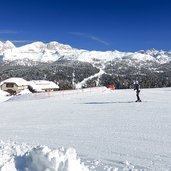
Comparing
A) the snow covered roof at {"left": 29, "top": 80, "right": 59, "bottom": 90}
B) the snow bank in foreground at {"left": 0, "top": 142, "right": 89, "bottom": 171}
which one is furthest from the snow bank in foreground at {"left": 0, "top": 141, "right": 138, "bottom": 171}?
the snow covered roof at {"left": 29, "top": 80, "right": 59, "bottom": 90}

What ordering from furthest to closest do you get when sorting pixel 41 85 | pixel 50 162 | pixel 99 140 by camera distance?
pixel 41 85 → pixel 99 140 → pixel 50 162

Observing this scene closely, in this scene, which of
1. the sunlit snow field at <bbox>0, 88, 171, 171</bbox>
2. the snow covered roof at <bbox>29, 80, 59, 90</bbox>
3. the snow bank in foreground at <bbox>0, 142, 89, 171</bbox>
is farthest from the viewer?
the snow covered roof at <bbox>29, 80, 59, 90</bbox>

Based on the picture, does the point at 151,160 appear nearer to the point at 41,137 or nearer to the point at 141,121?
the point at 41,137

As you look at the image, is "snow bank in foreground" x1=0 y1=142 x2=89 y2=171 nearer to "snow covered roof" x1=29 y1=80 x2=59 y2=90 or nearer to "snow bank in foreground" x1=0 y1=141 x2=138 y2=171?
"snow bank in foreground" x1=0 y1=141 x2=138 y2=171

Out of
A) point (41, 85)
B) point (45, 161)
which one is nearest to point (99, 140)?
point (45, 161)

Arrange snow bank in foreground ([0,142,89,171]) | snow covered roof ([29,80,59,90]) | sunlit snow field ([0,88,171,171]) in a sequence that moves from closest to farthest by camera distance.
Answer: snow bank in foreground ([0,142,89,171]) < sunlit snow field ([0,88,171,171]) < snow covered roof ([29,80,59,90])

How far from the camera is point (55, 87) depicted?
101 metres

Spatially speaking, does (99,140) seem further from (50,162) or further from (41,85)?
(41,85)

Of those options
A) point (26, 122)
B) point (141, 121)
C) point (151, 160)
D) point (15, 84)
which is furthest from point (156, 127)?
point (15, 84)

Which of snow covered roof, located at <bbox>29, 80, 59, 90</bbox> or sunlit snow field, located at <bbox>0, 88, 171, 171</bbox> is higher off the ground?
snow covered roof, located at <bbox>29, 80, 59, 90</bbox>

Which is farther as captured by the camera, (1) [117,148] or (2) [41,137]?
(2) [41,137]

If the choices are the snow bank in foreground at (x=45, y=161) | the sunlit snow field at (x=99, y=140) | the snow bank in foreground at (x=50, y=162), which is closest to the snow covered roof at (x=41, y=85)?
the sunlit snow field at (x=99, y=140)

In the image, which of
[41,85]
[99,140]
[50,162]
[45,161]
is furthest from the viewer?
[41,85]

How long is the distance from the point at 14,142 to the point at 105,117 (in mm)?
6622
